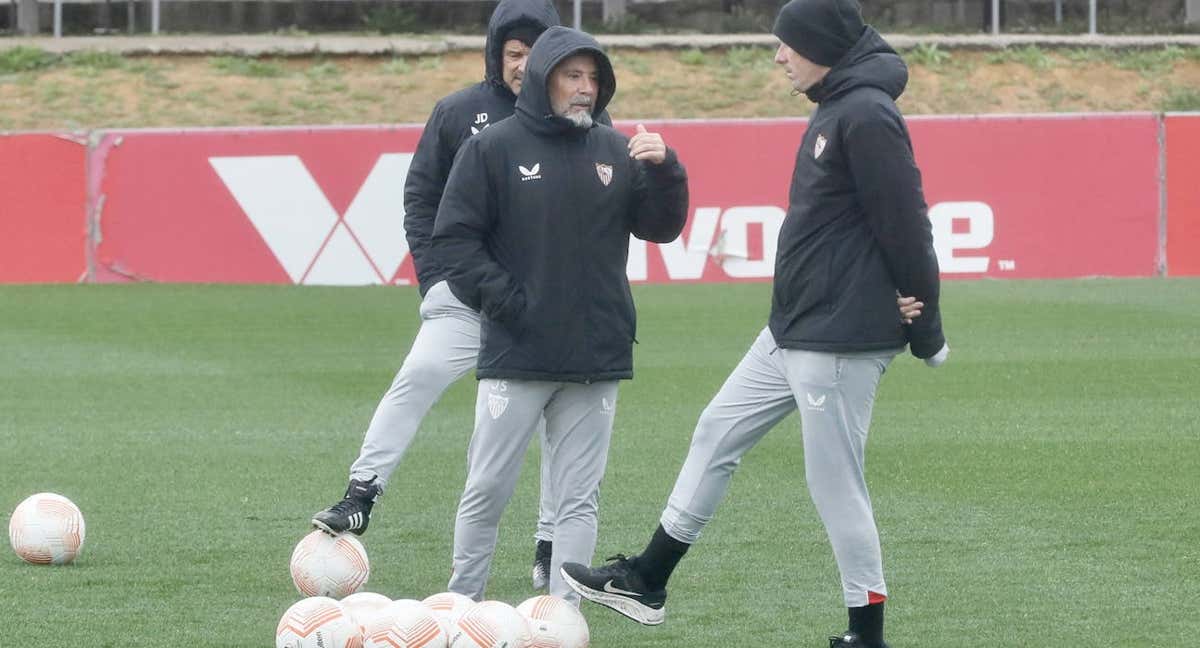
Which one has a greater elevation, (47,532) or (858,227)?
(858,227)

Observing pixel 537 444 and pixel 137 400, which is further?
pixel 137 400

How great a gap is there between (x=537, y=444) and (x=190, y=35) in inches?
769

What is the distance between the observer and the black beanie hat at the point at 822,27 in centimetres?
590

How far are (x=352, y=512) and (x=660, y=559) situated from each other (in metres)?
1.34

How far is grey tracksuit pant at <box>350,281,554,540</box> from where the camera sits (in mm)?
7285

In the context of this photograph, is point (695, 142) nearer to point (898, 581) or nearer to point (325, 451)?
point (325, 451)

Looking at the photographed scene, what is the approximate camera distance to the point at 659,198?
6309 millimetres

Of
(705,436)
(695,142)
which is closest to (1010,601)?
(705,436)

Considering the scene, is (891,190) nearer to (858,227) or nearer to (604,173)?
(858,227)

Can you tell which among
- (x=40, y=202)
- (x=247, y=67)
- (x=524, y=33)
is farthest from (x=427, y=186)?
(x=247, y=67)

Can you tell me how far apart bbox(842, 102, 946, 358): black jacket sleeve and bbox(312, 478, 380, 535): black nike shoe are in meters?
2.41

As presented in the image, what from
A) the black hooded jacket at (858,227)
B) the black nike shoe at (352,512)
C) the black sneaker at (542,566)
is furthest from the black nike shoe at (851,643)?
the black nike shoe at (352,512)

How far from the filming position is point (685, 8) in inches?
1208

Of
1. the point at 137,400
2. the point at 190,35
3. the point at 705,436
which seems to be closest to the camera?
the point at 705,436
